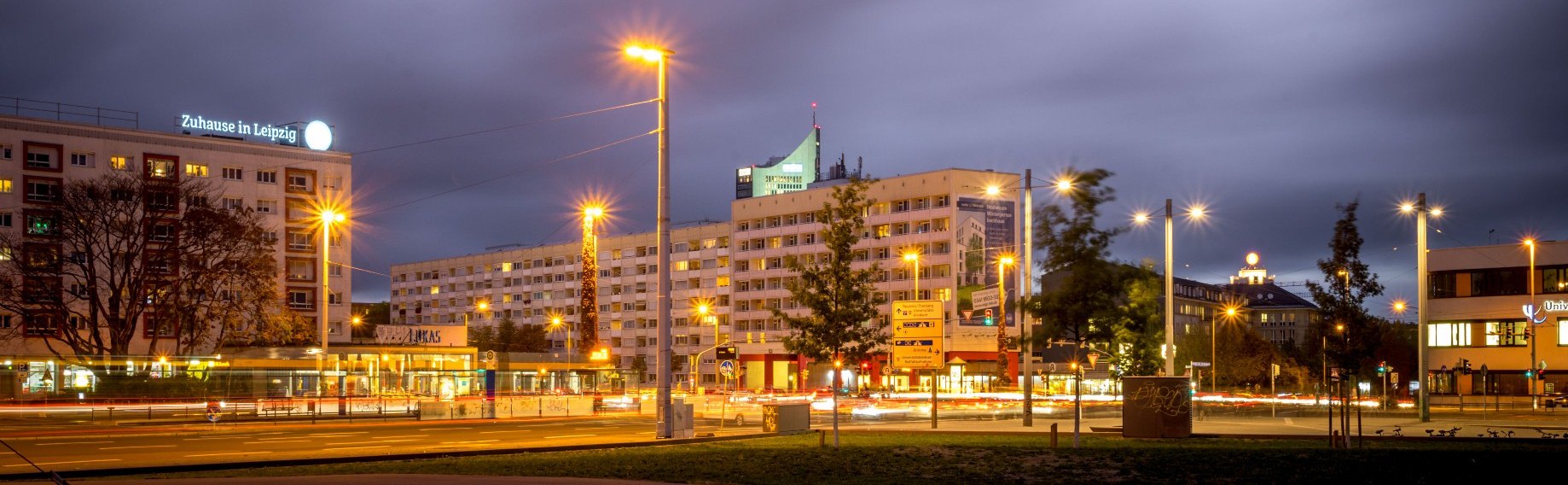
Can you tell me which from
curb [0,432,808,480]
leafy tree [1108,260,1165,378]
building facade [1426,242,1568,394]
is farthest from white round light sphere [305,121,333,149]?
building facade [1426,242,1568,394]

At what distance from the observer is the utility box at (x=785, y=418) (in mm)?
35844

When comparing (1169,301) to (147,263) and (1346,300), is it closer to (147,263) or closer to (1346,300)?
(1346,300)

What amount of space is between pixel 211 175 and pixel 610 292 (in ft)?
202

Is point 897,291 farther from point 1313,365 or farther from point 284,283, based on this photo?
point 1313,365

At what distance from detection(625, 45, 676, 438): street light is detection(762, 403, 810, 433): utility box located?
365 cm

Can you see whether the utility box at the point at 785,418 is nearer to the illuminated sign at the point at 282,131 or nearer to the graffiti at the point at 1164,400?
the graffiti at the point at 1164,400

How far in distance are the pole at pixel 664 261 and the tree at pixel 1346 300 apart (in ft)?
70.8

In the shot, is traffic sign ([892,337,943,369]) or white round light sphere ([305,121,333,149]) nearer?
traffic sign ([892,337,943,369])

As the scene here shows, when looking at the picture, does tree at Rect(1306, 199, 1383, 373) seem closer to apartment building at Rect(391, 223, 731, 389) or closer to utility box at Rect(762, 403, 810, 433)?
utility box at Rect(762, 403, 810, 433)

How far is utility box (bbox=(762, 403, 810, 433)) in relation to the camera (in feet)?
118

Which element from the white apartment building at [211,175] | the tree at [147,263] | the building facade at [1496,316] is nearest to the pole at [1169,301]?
the building facade at [1496,316]

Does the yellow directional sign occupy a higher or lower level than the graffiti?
higher

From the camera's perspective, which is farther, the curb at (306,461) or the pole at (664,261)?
the pole at (664,261)

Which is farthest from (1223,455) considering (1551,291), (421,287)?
(421,287)
